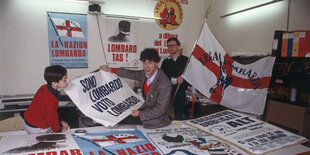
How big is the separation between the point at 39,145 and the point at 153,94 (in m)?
0.86

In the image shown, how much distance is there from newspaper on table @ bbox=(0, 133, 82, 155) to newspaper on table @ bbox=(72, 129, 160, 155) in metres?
0.05

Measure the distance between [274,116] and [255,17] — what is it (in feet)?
5.22

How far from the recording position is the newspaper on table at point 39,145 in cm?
98

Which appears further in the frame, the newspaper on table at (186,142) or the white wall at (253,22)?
the white wall at (253,22)

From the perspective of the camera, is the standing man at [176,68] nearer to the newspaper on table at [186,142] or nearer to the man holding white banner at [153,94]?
the man holding white banner at [153,94]

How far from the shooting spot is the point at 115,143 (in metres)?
1.13

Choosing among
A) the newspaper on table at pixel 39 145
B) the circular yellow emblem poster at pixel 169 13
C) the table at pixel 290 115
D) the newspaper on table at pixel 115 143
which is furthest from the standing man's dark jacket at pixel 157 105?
the circular yellow emblem poster at pixel 169 13

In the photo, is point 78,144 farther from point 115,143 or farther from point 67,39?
point 67,39

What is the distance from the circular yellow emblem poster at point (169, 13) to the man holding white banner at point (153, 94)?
2.34 meters

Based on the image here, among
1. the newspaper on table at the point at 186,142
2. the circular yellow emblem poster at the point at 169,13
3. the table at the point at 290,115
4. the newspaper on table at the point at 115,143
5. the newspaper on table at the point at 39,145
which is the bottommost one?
the table at the point at 290,115

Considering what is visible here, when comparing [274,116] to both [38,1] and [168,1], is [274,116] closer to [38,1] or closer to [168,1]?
[168,1]

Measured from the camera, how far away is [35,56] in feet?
10.1

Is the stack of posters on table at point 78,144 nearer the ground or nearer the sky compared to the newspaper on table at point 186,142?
nearer the sky

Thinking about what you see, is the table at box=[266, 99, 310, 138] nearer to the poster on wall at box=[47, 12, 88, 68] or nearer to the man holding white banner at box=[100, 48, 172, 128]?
the man holding white banner at box=[100, 48, 172, 128]
